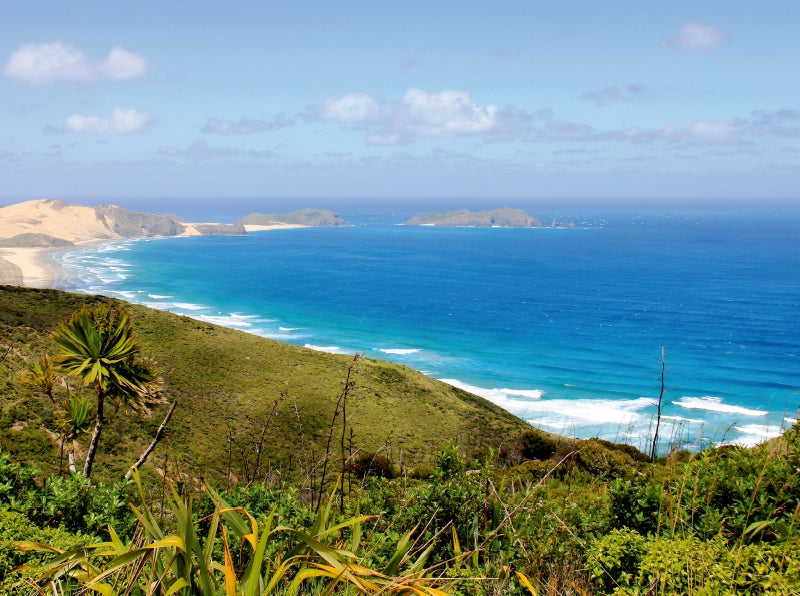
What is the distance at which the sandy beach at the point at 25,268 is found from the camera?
308ft

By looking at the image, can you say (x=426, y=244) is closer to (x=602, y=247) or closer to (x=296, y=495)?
(x=602, y=247)

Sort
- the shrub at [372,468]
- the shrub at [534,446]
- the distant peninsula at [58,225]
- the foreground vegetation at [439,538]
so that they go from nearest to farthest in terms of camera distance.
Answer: the foreground vegetation at [439,538], the shrub at [372,468], the shrub at [534,446], the distant peninsula at [58,225]

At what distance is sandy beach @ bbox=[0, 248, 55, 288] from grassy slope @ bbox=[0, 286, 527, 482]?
5397cm

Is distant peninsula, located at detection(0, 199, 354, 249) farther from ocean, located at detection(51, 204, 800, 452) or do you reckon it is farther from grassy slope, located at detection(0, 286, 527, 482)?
grassy slope, located at detection(0, 286, 527, 482)

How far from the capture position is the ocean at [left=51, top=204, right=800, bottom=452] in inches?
1887

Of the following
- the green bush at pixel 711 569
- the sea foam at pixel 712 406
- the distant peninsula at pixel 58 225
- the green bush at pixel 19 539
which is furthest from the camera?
the distant peninsula at pixel 58 225

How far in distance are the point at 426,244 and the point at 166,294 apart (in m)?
97.3

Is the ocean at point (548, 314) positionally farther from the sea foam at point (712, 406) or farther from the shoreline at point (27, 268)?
the shoreline at point (27, 268)

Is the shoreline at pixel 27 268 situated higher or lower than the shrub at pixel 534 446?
higher

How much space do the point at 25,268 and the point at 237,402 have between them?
327ft

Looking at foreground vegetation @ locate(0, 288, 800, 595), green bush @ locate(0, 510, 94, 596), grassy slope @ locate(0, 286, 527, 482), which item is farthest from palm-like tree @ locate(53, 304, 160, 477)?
green bush @ locate(0, 510, 94, 596)

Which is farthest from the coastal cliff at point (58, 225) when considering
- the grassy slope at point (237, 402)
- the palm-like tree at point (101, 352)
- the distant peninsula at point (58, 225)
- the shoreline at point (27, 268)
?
the palm-like tree at point (101, 352)

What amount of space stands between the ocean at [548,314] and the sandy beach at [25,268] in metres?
4.10

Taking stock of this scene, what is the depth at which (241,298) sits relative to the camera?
308 feet
